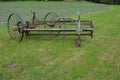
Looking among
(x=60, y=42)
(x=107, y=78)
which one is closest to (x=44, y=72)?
(x=107, y=78)

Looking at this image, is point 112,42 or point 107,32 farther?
point 107,32

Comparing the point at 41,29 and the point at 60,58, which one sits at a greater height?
the point at 41,29

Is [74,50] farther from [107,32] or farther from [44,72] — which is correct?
[107,32]

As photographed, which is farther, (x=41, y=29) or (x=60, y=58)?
(x=41, y=29)

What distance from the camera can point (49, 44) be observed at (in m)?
7.46

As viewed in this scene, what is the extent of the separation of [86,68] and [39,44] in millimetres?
2204

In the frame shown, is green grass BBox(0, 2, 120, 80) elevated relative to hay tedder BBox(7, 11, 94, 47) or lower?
lower

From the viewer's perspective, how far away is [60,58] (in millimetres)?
6293

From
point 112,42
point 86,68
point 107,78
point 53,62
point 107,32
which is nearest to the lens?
point 107,78

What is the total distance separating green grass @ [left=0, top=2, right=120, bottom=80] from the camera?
538cm

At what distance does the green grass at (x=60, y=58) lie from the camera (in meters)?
5.38

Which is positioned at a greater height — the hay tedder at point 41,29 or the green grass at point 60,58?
the hay tedder at point 41,29

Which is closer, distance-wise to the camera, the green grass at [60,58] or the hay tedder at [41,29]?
the green grass at [60,58]

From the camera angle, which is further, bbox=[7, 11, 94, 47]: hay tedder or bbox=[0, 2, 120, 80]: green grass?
bbox=[7, 11, 94, 47]: hay tedder
